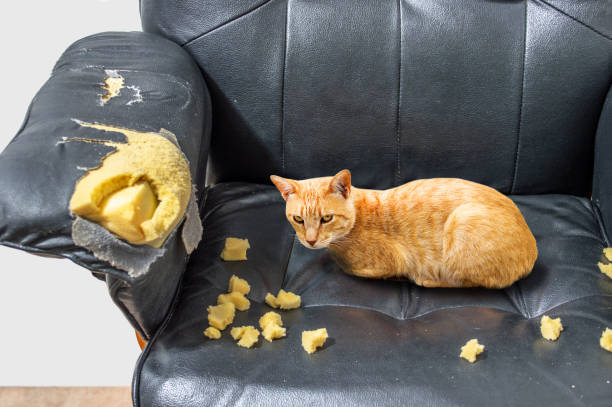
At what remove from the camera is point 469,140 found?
1521 millimetres

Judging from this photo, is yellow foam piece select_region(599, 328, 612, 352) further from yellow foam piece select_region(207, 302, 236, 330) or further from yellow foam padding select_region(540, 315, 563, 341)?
yellow foam piece select_region(207, 302, 236, 330)

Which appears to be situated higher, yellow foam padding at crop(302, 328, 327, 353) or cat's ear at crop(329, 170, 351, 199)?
cat's ear at crop(329, 170, 351, 199)

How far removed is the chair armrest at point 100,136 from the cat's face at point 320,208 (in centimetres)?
23

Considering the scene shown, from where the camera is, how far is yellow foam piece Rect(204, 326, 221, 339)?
1.12 meters

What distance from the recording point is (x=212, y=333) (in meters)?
1.12

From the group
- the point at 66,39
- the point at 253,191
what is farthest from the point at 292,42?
the point at 66,39

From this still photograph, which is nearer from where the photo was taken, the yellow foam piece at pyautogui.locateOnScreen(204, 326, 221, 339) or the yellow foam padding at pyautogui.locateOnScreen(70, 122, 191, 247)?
the yellow foam padding at pyautogui.locateOnScreen(70, 122, 191, 247)

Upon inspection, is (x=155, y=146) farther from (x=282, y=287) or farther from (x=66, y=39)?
(x=66, y=39)

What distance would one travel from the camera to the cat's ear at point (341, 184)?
1.22 metres

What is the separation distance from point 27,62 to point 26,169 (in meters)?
0.71

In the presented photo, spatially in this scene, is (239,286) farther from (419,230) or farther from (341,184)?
(419,230)

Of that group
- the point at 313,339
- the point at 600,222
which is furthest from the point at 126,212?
the point at 600,222

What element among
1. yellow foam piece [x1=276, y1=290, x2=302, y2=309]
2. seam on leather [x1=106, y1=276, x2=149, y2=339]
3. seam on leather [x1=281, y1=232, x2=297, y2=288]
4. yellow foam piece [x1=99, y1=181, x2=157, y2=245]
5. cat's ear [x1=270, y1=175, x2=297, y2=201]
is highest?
yellow foam piece [x1=99, y1=181, x2=157, y2=245]

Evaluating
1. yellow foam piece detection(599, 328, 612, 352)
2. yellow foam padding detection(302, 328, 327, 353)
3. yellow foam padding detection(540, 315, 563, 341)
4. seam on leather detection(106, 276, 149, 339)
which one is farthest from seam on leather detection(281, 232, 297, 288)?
yellow foam piece detection(599, 328, 612, 352)
